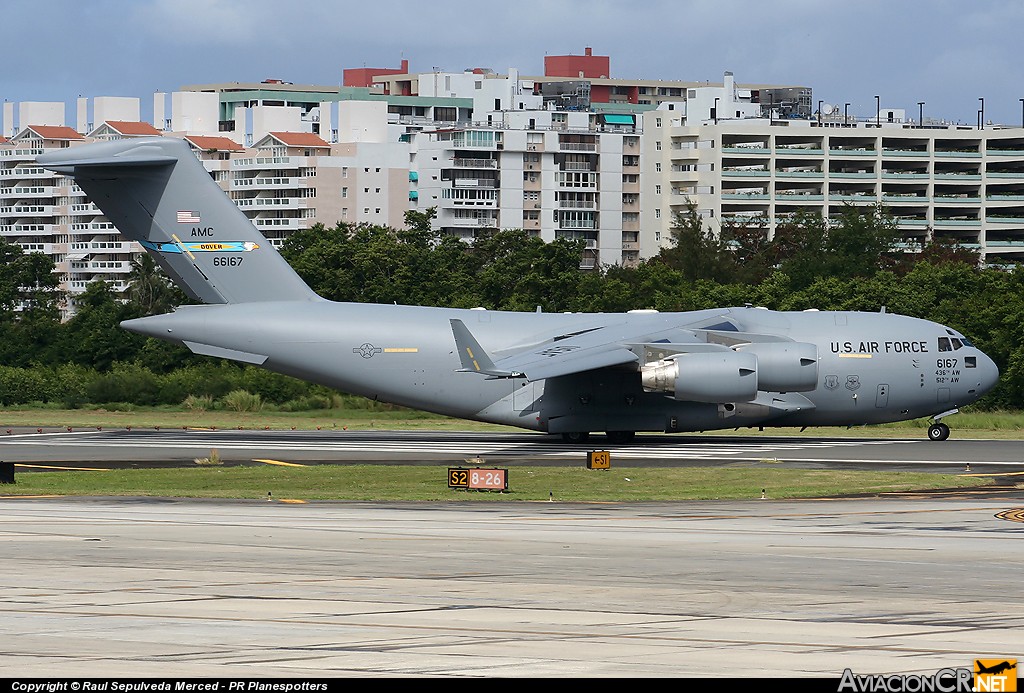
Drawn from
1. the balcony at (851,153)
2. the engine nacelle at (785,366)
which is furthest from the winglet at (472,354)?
the balcony at (851,153)

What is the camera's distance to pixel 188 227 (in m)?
44.8

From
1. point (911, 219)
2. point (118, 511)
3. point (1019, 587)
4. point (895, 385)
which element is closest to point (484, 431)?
point (895, 385)

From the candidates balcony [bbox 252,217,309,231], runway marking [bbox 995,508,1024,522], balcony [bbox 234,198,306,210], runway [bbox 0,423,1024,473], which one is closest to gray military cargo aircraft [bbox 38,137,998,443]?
runway [bbox 0,423,1024,473]

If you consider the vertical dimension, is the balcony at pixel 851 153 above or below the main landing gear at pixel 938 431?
above

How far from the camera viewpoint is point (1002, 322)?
60.9m

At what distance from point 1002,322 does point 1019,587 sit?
46.3 m

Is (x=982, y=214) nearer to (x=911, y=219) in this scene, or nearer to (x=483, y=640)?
(x=911, y=219)

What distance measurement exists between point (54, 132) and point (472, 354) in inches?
6185

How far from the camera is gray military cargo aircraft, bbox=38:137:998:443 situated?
140 feet

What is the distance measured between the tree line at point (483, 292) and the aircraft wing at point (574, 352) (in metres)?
20.9

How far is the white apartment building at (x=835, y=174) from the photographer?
17238cm

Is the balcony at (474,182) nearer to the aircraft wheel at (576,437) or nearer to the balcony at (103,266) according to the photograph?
the balcony at (103,266)

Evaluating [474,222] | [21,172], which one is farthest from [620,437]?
[21,172]

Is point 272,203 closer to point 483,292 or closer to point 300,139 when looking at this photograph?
point 300,139
